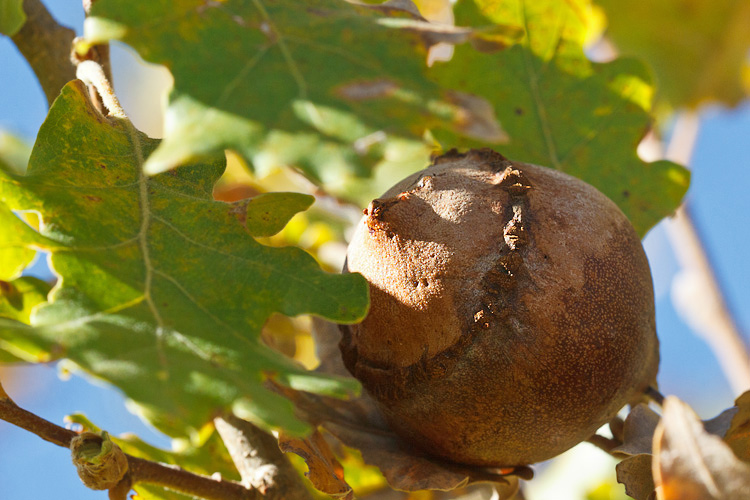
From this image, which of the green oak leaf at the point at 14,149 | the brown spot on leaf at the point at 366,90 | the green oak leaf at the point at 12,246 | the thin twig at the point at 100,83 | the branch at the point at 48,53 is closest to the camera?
the brown spot on leaf at the point at 366,90

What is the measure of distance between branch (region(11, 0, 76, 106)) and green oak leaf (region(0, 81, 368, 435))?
0.31m

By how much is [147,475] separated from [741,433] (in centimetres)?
93

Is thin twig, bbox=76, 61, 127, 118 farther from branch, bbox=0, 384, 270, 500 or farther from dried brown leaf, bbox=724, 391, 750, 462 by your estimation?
dried brown leaf, bbox=724, 391, 750, 462

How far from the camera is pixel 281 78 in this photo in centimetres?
105

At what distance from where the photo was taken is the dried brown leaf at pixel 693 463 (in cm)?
96

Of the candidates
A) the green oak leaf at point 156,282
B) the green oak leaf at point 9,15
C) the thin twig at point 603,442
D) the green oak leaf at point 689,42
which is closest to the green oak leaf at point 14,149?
the green oak leaf at point 9,15

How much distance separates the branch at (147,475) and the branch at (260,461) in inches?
0.8

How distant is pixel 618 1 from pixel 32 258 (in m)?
2.44

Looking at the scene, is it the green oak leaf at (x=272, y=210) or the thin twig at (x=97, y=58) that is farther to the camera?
the thin twig at (x=97, y=58)

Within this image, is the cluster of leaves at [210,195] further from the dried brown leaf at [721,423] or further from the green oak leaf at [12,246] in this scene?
the dried brown leaf at [721,423]

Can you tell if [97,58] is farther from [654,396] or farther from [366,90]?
[654,396]

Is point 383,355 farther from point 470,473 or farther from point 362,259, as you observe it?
point 470,473

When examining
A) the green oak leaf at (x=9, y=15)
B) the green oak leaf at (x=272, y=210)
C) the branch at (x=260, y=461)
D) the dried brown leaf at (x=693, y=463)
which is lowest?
the dried brown leaf at (x=693, y=463)

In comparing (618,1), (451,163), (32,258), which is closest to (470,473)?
(451,163)
